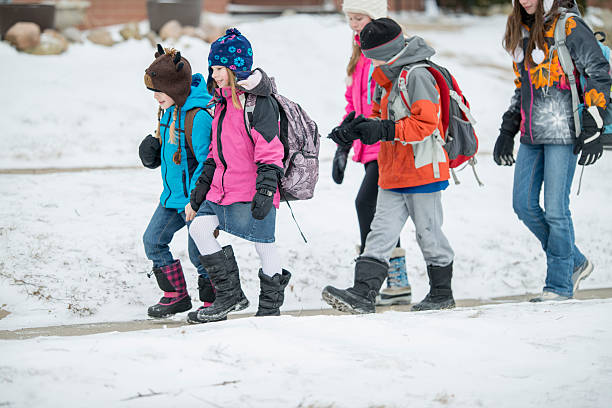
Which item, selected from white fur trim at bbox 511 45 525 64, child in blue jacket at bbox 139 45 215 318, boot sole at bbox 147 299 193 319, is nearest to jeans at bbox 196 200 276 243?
child in blue jacket at bbox 139 45 215 318

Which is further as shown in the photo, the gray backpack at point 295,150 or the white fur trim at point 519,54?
the white fur trim at point 519,54

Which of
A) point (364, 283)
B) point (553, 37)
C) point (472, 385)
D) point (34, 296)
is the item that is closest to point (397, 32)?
point (553, 37)

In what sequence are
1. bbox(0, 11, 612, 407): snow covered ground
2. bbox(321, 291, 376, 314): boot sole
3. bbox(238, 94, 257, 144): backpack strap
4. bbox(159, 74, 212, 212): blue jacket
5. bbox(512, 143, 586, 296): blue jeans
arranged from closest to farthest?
1. bbox(0, 11, 612, 407): snow covered ground
2. bbox(238, 94, 257, 144): backpack strap
3. bbox(321, 291, 376, 314): boot sole
4. bbox(159, 74, 212, 212): blue jacket
5. bbox(512, 143, 586, 296): blue jeans

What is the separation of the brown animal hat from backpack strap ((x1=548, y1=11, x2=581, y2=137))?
234cm

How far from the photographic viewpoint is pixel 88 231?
5898 millimetres

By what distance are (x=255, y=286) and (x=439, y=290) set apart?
5.09ft

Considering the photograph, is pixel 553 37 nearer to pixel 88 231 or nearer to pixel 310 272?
pixel 310 272

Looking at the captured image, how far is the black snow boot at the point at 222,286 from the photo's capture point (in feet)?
13.6

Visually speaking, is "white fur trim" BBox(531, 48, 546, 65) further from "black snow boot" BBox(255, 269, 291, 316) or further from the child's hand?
the child's hand

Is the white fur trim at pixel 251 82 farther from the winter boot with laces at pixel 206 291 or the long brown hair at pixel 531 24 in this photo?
the long brown hair at pixel 531 24

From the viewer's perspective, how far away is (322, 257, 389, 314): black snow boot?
4.23m

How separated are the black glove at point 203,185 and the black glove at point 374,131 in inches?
34.9

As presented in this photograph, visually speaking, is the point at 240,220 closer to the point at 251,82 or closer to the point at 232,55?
the point at 251,82

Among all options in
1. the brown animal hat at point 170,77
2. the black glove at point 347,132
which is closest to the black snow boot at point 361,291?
the black glove at point 347,132
